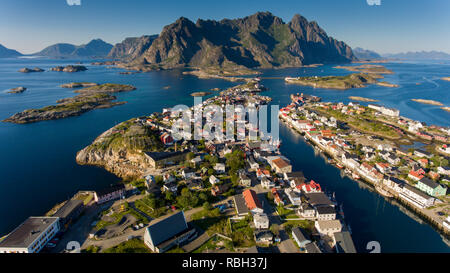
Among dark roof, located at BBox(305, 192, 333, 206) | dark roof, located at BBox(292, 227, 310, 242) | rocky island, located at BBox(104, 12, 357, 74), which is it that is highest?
rocky island, located at BBox(104, 12, 357, 74)

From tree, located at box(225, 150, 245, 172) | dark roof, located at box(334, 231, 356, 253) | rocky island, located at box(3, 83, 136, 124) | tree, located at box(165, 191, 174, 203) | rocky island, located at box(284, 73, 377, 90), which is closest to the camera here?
dark roof, located at box(334, 231, 356, 253)

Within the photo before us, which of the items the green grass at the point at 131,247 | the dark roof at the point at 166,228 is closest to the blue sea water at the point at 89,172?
the green grass at the point at 131,247

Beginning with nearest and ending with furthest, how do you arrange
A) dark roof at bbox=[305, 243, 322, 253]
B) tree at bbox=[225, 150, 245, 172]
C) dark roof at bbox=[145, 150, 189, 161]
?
dark roof at bbox=[305, 243, 322, 253] → tree at bbox=[225, 150, 245, 172] → dark roof at bbox=[145, 150, 189, 161]

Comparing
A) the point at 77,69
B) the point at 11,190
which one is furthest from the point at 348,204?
the point at 77,69

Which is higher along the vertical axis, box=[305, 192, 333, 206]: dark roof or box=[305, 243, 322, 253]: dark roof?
box=[305, 192, 333, 206]: dark roof

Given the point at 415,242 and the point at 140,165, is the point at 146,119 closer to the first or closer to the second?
the point at 140,165

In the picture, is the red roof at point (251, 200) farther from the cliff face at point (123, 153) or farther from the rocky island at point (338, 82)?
the rocky island at point (338, 82)

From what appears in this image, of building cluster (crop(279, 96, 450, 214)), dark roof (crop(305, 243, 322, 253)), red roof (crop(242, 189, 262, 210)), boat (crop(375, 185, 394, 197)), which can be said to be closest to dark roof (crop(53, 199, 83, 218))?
red roof (crop(242, 189, 262, 210))

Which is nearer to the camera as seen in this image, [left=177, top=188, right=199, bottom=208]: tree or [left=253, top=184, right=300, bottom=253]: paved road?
[left=253, top=184, right=300, bottom=253]: paved road

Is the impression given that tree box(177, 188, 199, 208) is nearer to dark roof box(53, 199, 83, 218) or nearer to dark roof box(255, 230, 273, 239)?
dark roof box(255, 230, 273, 239)
